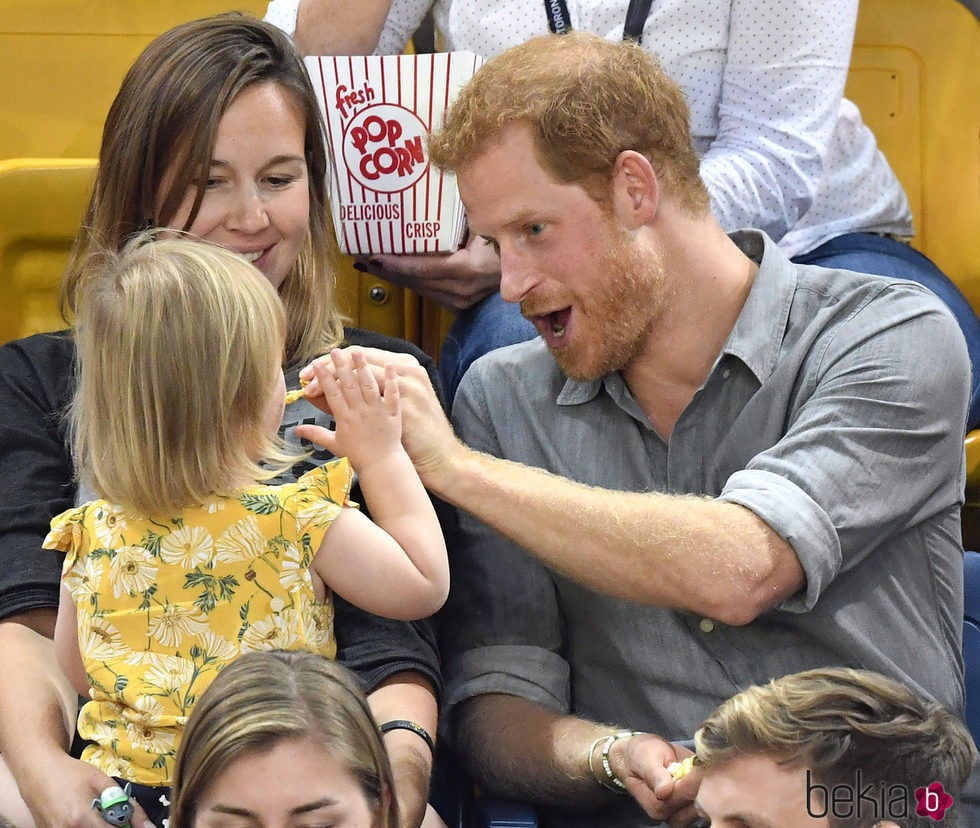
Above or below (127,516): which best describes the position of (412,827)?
below

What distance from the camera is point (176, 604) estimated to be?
58.2 inches

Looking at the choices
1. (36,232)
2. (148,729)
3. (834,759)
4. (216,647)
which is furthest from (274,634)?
(36,232)

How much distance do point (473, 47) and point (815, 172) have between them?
2.12 feet

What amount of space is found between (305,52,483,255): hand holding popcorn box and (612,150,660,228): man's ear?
0.29m

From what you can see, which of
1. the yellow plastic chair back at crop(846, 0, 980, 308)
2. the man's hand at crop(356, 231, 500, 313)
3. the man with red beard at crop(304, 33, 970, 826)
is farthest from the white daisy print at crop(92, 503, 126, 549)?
the yellow plastic chair back at crop(846, 0, 980, 308)

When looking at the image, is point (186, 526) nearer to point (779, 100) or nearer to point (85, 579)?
point (85, 579)

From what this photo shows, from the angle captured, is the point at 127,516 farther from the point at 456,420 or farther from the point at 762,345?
the point at 762,345

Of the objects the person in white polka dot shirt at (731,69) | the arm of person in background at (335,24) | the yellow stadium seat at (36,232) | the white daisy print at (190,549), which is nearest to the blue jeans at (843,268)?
the person in white polka dot shirt at (731,69)

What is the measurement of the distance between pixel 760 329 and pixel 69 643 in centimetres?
97

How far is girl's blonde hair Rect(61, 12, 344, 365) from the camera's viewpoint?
1.86 m

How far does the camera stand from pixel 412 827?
1.52 meters

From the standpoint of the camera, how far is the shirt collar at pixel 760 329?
1.82m

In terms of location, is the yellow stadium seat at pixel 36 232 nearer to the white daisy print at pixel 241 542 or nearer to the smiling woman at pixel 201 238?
the smiling woman at pixel 201 238

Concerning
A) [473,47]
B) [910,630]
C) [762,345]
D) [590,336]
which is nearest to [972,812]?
[910,630]
